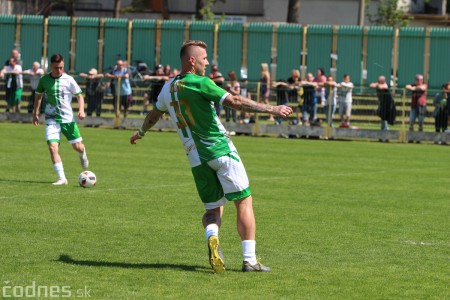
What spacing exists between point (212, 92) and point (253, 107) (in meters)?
0.40

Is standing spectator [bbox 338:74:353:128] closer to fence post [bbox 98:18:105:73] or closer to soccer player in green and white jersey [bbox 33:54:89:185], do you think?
fence post [bbox 98:18:105:73]

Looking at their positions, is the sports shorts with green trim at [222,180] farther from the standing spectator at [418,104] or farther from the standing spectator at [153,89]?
the standing spectator at [153,89]

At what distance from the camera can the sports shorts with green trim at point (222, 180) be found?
31.1 feet

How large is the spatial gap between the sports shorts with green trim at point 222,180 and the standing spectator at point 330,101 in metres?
22.5

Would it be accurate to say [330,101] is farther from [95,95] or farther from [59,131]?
[59,131]

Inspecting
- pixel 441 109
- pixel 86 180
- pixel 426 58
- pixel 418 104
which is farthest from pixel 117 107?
pixel 86 180

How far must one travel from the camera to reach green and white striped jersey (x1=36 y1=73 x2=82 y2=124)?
17.2 m

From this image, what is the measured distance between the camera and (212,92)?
30.7ft

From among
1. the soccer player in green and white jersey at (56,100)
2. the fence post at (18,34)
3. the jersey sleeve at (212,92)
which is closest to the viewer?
the jersey sleeve at (212,92)

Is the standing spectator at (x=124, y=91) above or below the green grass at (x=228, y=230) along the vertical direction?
above

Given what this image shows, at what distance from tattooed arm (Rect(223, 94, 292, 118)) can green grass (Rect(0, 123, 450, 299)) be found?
56.9 inches

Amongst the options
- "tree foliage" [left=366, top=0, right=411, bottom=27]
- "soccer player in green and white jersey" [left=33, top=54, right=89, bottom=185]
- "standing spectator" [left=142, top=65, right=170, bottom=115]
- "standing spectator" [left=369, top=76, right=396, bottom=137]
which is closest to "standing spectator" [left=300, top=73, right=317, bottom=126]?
"standing spectator" [left=369, top=76, right=396, bottom=137]

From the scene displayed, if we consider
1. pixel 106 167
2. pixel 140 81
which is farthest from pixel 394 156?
pixel 140 81

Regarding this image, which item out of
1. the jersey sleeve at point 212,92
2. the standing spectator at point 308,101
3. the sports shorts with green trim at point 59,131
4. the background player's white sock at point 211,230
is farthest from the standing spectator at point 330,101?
the jersey sleeve at point 212,92
